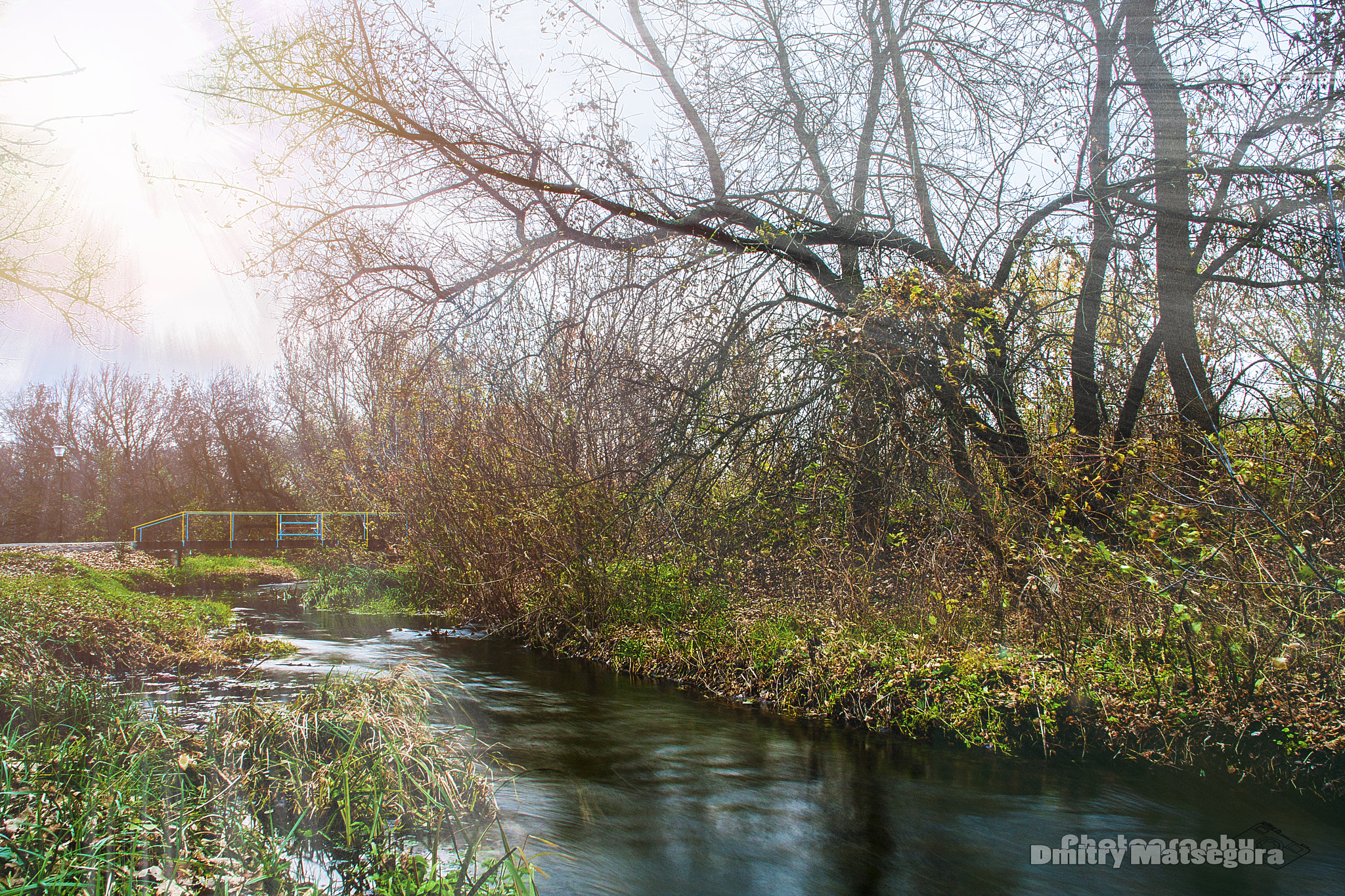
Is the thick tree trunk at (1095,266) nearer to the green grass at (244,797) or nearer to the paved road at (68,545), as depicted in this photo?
the green grass at (244,797)

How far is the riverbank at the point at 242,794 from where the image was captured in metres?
3.86

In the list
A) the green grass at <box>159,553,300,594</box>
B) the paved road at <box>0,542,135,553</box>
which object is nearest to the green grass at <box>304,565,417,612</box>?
the green grass at <box>159,553,300,594</box>

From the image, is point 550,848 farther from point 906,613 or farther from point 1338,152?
point 1338,152

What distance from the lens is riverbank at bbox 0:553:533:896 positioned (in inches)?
152

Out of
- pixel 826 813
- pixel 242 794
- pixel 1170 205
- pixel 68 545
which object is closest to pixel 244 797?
pixel 242 794

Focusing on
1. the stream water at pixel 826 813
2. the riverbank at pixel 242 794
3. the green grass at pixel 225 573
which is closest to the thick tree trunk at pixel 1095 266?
the stream water at pixel 826 813

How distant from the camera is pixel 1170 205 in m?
8.27

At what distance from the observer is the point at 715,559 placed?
31.2ft

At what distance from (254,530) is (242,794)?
23185mm

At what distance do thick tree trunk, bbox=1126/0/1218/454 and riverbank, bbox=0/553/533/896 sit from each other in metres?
7.69

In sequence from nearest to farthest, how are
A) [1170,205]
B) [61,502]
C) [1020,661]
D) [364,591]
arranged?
[1020,661] → [1170,205] → [364,591] → [61,502]

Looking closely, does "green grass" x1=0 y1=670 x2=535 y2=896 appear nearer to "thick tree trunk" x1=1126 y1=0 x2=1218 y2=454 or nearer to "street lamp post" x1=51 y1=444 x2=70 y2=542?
"thick tree trunk" x1=1126 y1=0 x2=1218 y2=454

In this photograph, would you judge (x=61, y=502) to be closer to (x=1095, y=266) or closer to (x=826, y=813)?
(x=826, y=813)

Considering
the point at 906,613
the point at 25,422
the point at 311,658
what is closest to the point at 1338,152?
the point at 906,613
